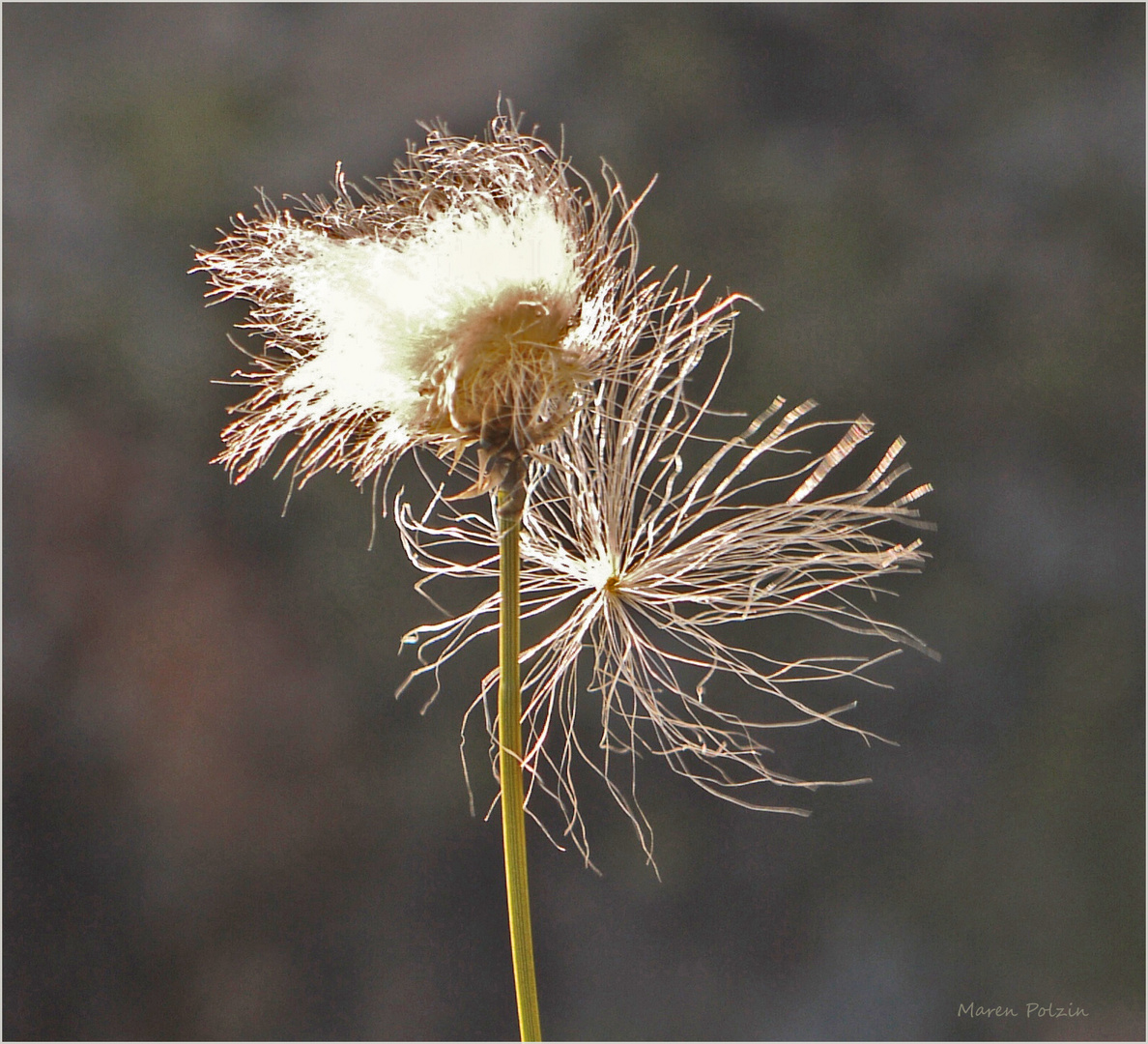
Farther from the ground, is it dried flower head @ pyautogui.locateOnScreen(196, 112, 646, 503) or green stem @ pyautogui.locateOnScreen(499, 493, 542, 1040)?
dried flower head @ pyautogui.locateOnScreen(196, 112, 646, 503)

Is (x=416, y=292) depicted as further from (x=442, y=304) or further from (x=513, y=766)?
(x=513, y=766)

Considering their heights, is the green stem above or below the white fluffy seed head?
below

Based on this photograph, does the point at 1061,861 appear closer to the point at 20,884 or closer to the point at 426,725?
the point at 426,725

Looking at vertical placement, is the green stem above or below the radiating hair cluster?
below

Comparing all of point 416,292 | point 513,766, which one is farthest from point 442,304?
point 513,766

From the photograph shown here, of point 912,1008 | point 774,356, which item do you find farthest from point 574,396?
point 912,1008
